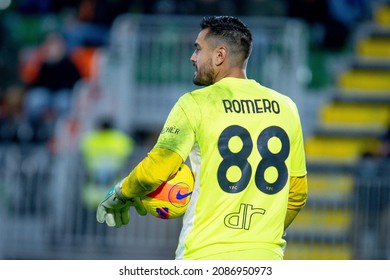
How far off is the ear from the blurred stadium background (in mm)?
6929

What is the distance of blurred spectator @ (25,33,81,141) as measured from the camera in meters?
15.5

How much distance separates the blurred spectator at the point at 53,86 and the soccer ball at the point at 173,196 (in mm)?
9551

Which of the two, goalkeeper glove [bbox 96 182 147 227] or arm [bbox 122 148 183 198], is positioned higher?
arm [bbox 122 148 183 198]

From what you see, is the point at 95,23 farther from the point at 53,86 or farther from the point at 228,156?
the point at 228,156

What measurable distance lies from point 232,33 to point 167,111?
853 centimetres

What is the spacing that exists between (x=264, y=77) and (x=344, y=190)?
69.2 inches

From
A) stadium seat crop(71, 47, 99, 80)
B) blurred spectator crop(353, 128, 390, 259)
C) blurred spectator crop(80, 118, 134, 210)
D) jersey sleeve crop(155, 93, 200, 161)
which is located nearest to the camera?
jersey sleeve crop(155, 93, 200, 161)

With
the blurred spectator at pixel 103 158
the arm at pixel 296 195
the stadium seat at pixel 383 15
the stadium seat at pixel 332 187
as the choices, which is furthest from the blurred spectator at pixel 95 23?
the arm at pixel 296 195

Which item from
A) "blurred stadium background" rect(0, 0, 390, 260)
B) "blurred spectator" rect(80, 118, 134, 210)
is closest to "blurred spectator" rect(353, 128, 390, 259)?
"blurred stadium background" rect(0, 0, 390, 260)

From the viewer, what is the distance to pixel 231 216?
5.73 m

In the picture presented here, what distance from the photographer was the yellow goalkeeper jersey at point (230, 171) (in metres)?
5.73

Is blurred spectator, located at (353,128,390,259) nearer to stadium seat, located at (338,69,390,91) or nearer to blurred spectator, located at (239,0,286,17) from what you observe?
stadium seat, located at (338,69,390,91)
